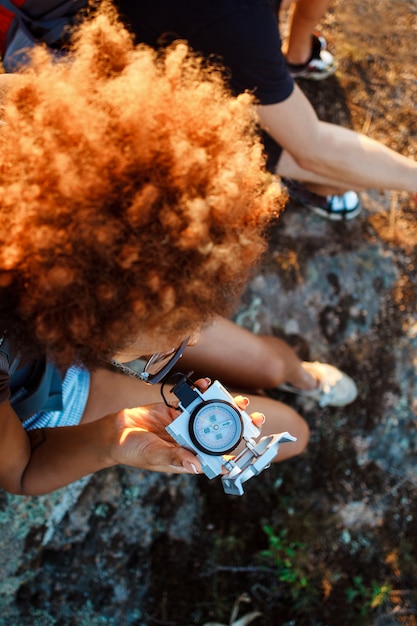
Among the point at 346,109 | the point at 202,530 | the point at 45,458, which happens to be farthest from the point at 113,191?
the point at 346,109

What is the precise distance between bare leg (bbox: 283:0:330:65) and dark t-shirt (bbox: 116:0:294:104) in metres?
1.00

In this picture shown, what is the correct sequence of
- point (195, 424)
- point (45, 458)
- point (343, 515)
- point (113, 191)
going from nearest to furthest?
point (113, 191), point (195, 424), point (45, 458), point (343, 515)

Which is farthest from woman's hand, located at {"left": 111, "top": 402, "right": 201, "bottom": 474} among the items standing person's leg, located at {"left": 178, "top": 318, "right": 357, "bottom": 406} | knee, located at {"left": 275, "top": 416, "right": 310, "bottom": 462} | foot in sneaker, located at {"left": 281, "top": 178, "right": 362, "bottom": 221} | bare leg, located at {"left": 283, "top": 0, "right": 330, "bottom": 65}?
bare leg, located at {"left": 283, "top": 0, "right": 330, "bottom": 65}

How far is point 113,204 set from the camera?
1.05 metres

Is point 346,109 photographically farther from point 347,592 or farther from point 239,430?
point 347,592

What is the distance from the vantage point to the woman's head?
1042 millimetres

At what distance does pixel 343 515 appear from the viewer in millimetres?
2695

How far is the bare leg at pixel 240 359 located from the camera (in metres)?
2.22

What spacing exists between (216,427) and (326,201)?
1.92 meters

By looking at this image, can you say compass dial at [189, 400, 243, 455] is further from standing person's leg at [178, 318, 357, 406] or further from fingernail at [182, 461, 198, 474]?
standing person's leg at [178, 318, 357, 406]

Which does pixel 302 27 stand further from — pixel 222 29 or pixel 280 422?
pixel 280 422

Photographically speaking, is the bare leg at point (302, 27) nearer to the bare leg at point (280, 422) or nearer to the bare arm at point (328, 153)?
the bare arm at point (328, 153)

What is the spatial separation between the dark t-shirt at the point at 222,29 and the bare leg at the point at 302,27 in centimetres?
100

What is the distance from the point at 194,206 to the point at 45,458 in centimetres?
111
